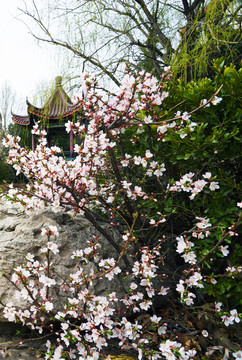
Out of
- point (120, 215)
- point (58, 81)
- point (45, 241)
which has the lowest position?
point (45, 241)

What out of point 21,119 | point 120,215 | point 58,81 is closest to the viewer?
point 120,215

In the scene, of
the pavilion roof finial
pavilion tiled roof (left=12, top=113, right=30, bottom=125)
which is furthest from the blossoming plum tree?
pavilion tiled roof (left=12, top=113, right=30, bottom=125)

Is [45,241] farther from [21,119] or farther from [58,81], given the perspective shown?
[21,119]

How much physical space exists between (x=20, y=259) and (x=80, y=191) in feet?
2.26

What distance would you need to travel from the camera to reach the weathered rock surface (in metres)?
1.94

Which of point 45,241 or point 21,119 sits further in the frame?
point 21,119

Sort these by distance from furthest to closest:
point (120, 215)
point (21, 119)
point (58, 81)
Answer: point (21, 119) → point (58, 81) → point (120, 215)

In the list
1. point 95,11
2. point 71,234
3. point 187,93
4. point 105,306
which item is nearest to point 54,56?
point 95,11

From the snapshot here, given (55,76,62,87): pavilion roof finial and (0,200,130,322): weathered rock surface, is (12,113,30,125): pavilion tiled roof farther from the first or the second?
(0,200,130,322): weathered rock surface

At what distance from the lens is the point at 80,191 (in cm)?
212

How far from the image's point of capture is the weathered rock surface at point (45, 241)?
1944mm

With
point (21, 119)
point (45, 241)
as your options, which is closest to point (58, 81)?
point (45, 241)

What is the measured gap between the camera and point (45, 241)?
6.66ft

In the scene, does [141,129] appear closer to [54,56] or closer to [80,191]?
[80,191]
